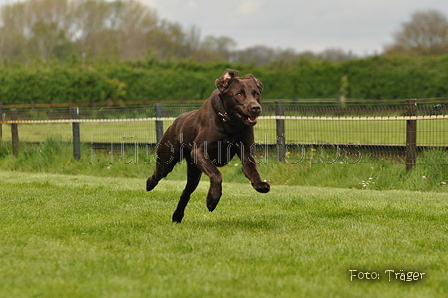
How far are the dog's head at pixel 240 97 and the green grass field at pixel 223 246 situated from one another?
1.13 meters

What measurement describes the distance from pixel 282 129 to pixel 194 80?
25.8m

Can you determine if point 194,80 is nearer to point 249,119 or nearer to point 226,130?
point 226,130

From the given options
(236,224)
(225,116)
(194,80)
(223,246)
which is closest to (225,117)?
(225,116)

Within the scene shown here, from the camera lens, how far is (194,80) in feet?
125

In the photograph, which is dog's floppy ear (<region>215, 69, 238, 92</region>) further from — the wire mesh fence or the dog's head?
the wire mesh fence

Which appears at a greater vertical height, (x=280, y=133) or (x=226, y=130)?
(x=226, y=130)

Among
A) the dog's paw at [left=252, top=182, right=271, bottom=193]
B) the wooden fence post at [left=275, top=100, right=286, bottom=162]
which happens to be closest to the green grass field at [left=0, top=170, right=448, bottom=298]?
the dog's paw at [left=252, top=182, right=271, bottom=193]

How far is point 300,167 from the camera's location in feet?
40.1

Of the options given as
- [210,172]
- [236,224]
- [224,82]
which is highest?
[224,82]

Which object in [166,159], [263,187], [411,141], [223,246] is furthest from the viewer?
[411,141]

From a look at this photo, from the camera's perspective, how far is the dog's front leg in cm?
565

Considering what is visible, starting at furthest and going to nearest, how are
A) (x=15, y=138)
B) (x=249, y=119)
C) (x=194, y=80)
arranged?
(x=194, y=80), (x=15, y=138), (x=249, y=119)

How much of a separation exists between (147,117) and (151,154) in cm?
101

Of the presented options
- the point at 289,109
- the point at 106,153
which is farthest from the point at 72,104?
the point at 289,109
